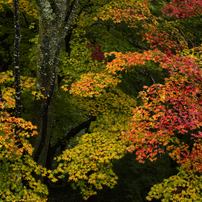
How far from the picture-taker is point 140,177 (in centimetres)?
1095

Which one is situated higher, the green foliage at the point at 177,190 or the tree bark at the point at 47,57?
the tree bark at the point at 47,57

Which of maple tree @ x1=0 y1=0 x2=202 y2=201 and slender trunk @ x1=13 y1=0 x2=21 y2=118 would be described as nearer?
slender trunk @ x1=13 y1=0 x2=21 y2=118

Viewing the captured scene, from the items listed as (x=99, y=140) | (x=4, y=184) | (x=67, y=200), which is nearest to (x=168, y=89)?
(x=99, y=140)

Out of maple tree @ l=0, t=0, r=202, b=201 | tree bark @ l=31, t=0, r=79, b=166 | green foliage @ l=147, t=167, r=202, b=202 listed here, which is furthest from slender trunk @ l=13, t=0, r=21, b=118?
green foliage @ l=147, t=167, r=202, b=202

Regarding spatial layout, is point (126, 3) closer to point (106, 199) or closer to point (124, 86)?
point (124, 86)

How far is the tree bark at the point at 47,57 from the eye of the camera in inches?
237

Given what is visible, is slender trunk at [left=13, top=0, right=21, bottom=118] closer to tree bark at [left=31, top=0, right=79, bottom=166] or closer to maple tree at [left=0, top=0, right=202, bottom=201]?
maple tree at [left=0, top=0, right=202, bottom=201]

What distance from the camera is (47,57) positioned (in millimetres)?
6438

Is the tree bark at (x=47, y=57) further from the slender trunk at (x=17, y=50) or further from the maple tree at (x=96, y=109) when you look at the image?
the slender trunk at (x=17, y=50)

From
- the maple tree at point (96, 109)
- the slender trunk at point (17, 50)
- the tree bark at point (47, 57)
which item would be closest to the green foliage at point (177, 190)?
the maple tree at point (96, 109)

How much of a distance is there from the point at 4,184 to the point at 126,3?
8.56 m

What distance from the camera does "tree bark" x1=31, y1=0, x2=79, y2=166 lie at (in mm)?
6016

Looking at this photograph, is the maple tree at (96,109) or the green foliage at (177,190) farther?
the green foliage at (177,190)

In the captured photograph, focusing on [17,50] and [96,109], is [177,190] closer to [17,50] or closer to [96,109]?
[96,109]
